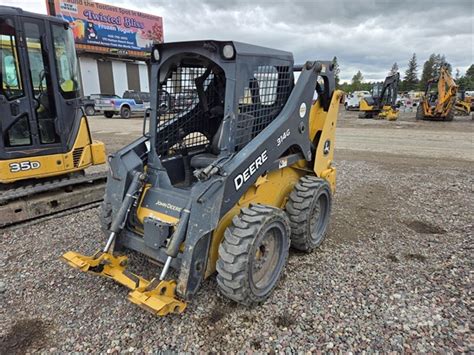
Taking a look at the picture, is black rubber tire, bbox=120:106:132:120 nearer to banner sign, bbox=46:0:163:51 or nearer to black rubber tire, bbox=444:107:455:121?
banner sign, bbox=46:0:163:51

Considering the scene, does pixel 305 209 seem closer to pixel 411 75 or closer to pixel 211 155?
pixel 211 155

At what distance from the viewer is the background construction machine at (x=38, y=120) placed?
15.5 ft

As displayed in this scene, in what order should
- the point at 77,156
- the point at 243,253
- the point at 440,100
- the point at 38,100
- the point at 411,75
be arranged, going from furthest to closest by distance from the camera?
1. the point at 411,75
2. the point at 440,100
3. the point at 77,156
4. the point at 38,100
5. the point at 243,253

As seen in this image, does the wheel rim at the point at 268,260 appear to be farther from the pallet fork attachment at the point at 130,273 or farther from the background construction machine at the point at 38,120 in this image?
the background construction machine at the point at 38,120

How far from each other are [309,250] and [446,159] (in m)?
8.14

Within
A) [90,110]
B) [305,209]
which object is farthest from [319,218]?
[90,110]

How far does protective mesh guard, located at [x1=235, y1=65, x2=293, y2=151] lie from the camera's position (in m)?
3.31

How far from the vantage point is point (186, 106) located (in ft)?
13.5

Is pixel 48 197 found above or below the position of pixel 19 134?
below

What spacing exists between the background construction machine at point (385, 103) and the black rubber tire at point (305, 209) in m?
20.1

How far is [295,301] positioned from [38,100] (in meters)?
4.69

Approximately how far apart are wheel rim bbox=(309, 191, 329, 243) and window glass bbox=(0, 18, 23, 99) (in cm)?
452

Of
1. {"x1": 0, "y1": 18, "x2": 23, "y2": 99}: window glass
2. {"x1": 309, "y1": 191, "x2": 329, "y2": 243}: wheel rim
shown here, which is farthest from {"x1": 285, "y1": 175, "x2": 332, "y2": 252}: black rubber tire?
{"x1": 0, "y1": 18, "x2": 23, "y2": 99}: window glass

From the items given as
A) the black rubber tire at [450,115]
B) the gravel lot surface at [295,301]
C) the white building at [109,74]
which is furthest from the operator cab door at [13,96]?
the white building at [109,74]
